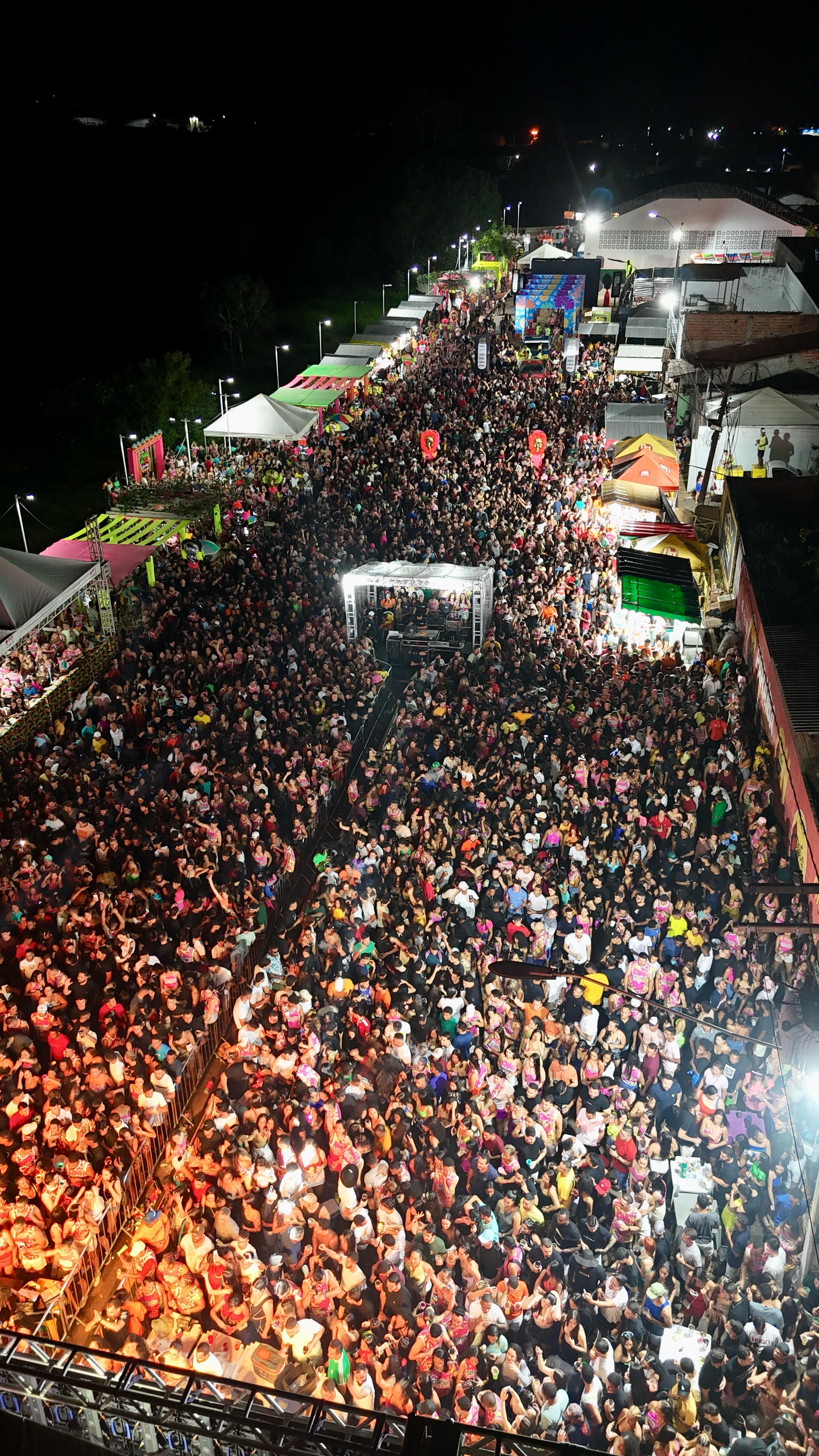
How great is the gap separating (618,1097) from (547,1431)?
2.38 metres

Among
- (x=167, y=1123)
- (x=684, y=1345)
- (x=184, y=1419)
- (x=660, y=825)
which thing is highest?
(x=184, y=1419)

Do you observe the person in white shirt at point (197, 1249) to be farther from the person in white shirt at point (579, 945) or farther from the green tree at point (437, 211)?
the green tree at point (437, 211)

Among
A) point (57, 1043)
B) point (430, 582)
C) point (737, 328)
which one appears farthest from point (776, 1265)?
point (737, 328)

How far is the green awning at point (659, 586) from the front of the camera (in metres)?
15.9

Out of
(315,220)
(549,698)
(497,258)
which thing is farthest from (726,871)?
(315,220)

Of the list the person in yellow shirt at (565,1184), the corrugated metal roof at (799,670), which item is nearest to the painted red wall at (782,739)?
A: the corrugated metal roof at (799,670)

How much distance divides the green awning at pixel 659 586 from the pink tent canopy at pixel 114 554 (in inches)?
326

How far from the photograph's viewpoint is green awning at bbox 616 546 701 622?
52.0 ft

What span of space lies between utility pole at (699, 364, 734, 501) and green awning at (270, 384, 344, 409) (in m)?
10.6

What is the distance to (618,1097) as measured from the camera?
7770 mm

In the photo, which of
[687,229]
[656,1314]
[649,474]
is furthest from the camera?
[687,229]

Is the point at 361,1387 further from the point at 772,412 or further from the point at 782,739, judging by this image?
the point at 772,412

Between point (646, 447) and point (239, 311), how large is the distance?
25.6 metres

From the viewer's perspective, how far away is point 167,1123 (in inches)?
316
